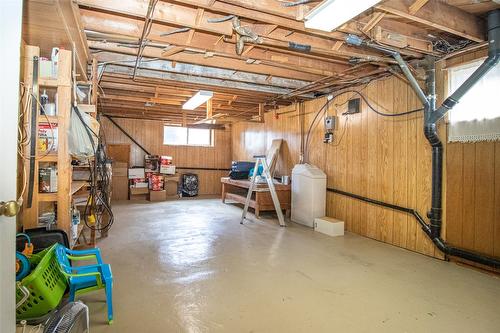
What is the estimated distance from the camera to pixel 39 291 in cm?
156

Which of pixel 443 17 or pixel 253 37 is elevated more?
pixel 443 17

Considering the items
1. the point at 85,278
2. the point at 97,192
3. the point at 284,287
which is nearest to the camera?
the point at 85,278

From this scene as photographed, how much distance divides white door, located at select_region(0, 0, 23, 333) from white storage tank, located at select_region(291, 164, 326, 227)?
4162 millimetres

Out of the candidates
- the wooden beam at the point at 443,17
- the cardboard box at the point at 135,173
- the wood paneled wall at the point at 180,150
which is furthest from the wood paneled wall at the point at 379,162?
the cardboard box at the point at 135,173

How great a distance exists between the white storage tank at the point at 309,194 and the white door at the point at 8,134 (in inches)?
164

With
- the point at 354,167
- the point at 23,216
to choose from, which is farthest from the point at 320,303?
the point at 354,167

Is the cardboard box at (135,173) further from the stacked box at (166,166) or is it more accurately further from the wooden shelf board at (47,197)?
the wooden shelf board at (47,197)

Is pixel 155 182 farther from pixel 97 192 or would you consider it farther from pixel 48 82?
pixel 48 82

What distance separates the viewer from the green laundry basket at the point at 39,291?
1510 millimetres

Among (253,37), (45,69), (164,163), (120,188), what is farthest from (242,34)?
(120,188)

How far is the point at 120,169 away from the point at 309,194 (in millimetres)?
5526

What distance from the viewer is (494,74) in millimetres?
2764

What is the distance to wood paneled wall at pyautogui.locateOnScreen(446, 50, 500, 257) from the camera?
9.28ft

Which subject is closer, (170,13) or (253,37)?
(170,13)
